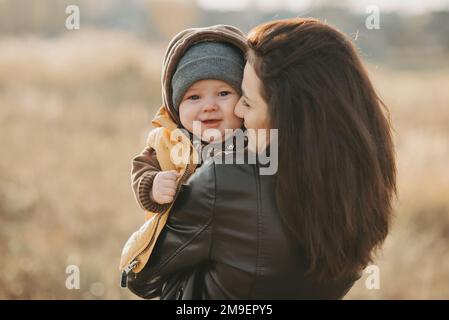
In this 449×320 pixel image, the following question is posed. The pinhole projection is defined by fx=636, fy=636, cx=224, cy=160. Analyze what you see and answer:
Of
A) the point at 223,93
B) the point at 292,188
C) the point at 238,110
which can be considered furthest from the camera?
the point at 223,93

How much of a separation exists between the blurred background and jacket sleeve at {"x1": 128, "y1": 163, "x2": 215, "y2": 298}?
0.81m

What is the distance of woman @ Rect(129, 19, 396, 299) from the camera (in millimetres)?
1818

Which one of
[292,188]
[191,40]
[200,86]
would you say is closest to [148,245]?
[292,188]

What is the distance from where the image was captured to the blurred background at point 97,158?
670 centimetres

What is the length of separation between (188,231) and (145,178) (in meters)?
0.37

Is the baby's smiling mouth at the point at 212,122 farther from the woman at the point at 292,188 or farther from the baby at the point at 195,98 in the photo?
the woman at the point at 292,188

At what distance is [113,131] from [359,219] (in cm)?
877

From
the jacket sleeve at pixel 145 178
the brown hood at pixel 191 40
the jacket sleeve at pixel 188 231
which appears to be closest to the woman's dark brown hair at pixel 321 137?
the jacket sleeve at pixel 188 231

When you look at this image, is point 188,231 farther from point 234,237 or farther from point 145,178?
point 145,178

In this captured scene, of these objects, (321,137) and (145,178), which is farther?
(145,178)

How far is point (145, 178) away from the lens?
2139mm

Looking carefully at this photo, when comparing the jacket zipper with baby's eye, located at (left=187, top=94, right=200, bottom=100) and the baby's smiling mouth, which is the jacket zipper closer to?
the baby's smiling mouth

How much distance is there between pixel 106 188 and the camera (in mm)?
8906
